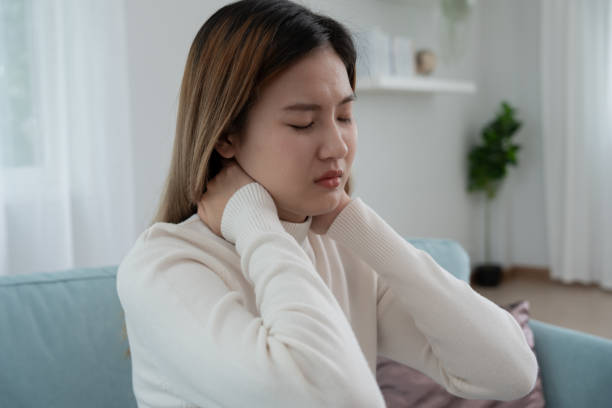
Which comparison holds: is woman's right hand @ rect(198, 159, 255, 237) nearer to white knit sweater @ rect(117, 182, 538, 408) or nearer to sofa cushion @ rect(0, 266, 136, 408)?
white knit sweater @ rect(117, 182, 538, 408)

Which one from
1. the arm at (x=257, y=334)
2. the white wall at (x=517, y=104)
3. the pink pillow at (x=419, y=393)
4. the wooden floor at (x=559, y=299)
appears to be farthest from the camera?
the white wall at (x=517, y=104)

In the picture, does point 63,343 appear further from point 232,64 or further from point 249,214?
point 232,64

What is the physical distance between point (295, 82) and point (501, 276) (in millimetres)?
3914

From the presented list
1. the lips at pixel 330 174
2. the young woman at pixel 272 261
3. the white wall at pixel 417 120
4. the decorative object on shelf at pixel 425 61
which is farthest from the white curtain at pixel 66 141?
the decorative object on shelf at pixel 425 61

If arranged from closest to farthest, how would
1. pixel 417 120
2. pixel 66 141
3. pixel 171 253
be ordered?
pixel 171 253 → pixel 66 141 → pixel 417 120

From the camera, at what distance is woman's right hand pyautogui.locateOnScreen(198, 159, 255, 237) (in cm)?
102

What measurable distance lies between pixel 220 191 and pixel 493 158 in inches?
144

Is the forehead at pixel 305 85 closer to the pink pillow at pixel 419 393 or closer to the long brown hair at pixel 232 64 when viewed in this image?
the long brown hair at pixel 232 64

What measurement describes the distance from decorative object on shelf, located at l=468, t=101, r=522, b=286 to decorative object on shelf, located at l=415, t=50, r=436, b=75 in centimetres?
89

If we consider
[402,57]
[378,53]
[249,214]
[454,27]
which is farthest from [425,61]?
[249,214]

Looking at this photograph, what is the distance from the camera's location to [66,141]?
1979 millimetres

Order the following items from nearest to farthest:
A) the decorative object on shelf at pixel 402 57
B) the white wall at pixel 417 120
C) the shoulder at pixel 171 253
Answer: the shoulder at pixel 171 253 → the white wall at pixel 417 120 → the decorative object on shelf at pixel 402 57

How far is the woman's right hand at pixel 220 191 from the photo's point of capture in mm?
1017

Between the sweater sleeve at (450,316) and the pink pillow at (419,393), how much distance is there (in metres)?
0.33
